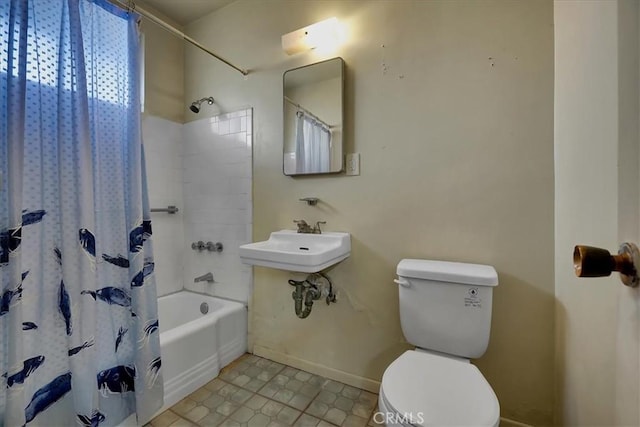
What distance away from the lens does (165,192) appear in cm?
221

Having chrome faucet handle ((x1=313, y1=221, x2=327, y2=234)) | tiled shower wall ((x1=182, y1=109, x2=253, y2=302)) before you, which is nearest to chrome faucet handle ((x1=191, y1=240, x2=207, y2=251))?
tiled shower wall ((x1=182, y1=109, x2=253, y2=302))

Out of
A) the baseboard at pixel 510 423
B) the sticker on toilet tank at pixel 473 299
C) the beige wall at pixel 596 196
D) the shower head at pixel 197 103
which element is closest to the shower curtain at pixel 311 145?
the shower head at pixel 197 103

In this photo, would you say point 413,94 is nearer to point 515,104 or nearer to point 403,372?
point 515,104

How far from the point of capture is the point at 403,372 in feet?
3.35

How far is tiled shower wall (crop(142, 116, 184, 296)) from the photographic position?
2.11 m

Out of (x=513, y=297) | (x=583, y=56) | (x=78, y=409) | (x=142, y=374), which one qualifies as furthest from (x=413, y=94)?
(x=78, y=409)

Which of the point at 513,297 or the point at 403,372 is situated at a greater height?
the point at 513,297

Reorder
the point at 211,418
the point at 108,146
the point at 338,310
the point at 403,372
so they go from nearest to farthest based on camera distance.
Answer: the point at 403,372, the point at 108,146, the point at 211,418, the point at 338,310

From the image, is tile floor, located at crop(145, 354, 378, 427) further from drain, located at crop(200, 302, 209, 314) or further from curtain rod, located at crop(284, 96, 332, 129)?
curtain rod, located at crop(284, 96, 332, 129)

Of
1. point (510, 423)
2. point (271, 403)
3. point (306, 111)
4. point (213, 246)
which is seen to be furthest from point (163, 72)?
point (510, 423)

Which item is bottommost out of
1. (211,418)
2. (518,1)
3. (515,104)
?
(211,418)

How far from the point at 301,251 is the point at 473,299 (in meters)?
0.90

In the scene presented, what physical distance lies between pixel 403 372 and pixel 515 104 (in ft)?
4.23

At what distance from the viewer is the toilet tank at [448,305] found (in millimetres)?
1163
